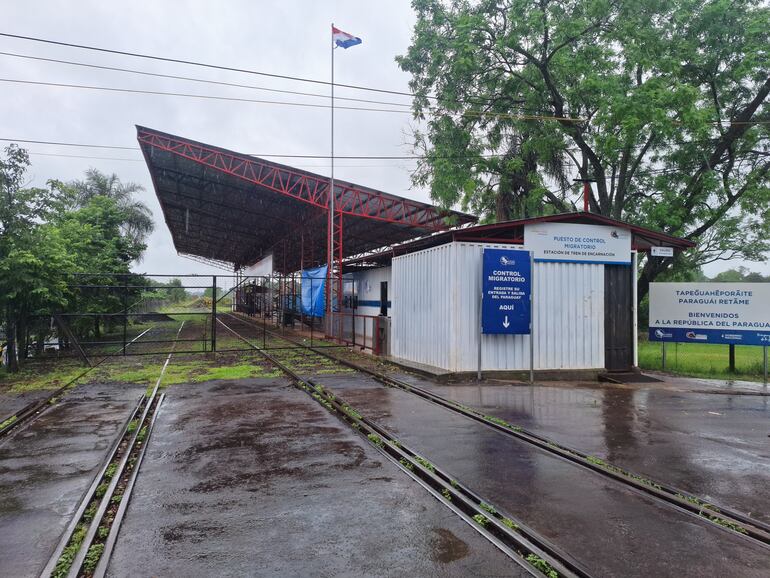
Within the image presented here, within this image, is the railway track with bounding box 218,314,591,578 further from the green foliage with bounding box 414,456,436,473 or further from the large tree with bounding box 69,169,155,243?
the large tree with bounding box 69,169,155,243

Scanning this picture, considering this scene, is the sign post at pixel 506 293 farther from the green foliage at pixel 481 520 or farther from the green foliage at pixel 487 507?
the green foliage at pixel 481 520

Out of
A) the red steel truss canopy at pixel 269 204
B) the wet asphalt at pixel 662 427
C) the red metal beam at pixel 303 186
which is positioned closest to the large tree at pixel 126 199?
the red steel truss canopy at pixel 269 204

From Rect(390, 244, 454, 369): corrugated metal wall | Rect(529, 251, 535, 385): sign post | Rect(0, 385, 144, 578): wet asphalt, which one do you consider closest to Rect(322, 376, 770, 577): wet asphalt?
Rect(0, 385, 144, 578): wet asphalt

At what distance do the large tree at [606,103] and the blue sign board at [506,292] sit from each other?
8364 millimetres

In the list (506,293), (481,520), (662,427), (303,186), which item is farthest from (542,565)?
(303,186)

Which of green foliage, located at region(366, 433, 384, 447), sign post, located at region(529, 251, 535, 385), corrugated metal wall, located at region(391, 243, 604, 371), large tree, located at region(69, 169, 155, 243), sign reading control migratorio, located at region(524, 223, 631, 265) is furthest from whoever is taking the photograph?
large tree, located at region(69, 169, 155, 243)

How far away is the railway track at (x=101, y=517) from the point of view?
336 centimetres

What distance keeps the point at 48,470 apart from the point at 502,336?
877 cm

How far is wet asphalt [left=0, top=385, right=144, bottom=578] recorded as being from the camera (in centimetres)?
365

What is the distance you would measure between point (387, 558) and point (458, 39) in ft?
63.6

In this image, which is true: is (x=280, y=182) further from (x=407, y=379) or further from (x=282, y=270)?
(x=282, y=270)

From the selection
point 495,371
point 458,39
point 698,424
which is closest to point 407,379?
point 495,371

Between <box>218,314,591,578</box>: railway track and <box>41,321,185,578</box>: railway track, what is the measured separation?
267 centimetres

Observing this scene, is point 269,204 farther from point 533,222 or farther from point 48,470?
point 48,470
